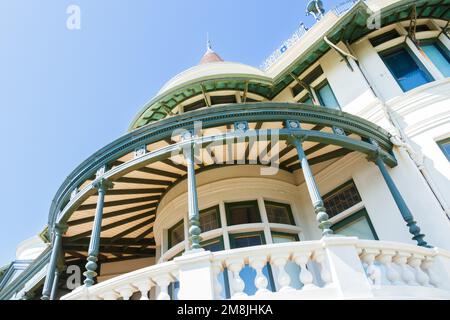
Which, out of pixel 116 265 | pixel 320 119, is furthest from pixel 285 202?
pixel 116 265

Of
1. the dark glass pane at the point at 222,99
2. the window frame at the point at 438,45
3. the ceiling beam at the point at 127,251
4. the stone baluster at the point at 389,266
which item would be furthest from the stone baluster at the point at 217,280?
the window frame at the point at 438,45

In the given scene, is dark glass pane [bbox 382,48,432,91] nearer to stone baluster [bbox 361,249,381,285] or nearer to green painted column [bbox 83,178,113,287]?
stone baluster [bbox 361,249,381,285]

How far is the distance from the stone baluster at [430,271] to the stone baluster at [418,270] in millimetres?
95

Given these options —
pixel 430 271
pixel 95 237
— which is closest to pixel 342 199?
pixel 430 271

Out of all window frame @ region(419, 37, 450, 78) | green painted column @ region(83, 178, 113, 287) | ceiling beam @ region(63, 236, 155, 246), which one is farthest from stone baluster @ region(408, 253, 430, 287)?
ceiling beam @ region(63, 236, 155, 246)

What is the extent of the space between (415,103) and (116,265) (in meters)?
9.28

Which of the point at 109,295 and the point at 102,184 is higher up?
the point at 102,184

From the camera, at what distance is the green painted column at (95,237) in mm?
5672

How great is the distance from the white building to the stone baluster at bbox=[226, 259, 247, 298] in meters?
0.02

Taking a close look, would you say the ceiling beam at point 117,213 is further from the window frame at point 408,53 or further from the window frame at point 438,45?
the window frame at point 438,45

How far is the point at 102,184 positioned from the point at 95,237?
111 cm

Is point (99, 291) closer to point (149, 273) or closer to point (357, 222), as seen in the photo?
point (149, 273)

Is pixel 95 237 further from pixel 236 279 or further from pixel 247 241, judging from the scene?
pixel 247 241

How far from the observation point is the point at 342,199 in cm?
828
